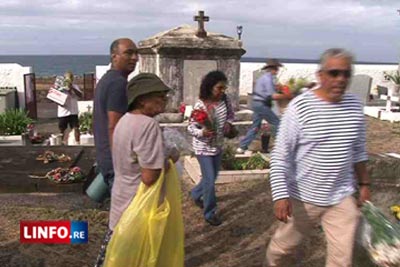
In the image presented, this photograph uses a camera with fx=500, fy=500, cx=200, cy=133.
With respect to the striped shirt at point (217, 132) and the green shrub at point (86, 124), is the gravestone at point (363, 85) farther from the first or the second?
the striped shirt at point (217, 132)

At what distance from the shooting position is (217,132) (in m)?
4.88

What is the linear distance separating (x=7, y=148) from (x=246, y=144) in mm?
3847

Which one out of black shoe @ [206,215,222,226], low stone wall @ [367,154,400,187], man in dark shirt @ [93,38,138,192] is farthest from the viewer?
low stone wall @ [367,154,400,187]

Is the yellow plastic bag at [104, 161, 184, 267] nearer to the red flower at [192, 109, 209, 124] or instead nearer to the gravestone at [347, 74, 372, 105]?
the red flower at [192, 109, 209, 124]

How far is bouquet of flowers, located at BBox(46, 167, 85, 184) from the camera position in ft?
21.1

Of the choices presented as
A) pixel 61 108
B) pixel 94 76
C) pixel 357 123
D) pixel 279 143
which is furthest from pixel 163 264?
pixel 94 76

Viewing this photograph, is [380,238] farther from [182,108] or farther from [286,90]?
[182,108]

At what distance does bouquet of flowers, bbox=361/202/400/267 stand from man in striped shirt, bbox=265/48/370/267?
0.45 feet

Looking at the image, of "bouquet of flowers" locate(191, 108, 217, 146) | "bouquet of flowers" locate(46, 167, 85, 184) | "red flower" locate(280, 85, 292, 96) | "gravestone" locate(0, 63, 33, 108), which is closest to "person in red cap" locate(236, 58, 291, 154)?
"red flower" locate(280, 85, 292, 96)

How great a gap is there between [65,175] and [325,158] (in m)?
4.35

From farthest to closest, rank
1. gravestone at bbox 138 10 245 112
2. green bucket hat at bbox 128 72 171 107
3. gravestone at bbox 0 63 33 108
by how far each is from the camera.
Result: gravestone at bbox 0 63 33 108 < gravestone at bbox 138 10 245 112 < green bucket hat at bbox 128 72 171 107

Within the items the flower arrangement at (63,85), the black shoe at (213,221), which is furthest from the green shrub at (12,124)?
the black shoe at (213,221)

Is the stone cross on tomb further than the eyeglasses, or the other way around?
the stone cross on tomb

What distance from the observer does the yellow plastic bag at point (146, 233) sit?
8.90ft
